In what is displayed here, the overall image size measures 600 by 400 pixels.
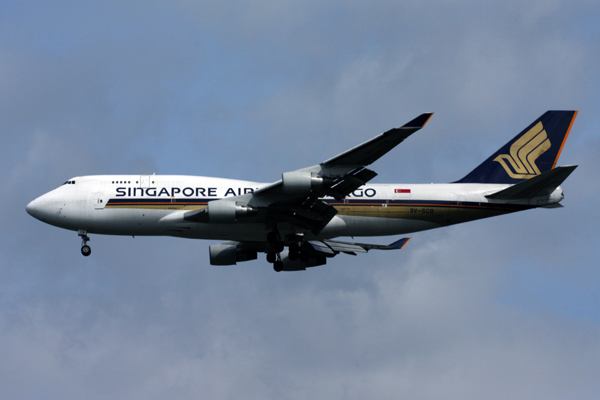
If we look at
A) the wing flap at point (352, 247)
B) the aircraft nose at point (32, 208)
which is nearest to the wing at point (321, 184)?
the wing flap at point (352, 247)

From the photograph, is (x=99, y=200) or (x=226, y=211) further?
(x=99, y=200)

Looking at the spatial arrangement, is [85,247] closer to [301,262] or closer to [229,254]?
[229,254]

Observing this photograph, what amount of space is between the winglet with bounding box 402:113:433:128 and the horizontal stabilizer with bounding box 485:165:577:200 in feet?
37.0

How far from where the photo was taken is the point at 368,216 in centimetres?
4478

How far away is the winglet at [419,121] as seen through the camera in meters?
33.6

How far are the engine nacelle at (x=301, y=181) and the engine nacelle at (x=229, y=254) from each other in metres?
12.4

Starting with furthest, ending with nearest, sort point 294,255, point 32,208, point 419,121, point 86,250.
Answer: point 86,250 < point 32,208 < point 294,255 < point 419,121

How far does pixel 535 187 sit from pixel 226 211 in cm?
1785

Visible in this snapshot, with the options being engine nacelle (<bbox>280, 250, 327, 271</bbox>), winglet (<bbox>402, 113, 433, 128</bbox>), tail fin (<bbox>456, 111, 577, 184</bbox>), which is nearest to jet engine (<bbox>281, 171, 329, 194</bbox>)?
winglet (<bbox>402, 113, 433, 128</bbox>)

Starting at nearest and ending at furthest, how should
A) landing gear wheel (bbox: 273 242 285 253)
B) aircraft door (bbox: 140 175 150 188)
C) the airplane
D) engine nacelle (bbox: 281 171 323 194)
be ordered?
engine nacelle (bbox: 281 171 323 194)
the airplane
landing gear wheel (bbox: 273 242 285 253)
aircraft door (bbox: 140 175 150 188)

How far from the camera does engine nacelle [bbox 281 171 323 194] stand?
3759 centimetres

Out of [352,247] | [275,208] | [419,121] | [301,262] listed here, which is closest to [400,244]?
[352,247]

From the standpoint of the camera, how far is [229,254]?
4916 centimetres

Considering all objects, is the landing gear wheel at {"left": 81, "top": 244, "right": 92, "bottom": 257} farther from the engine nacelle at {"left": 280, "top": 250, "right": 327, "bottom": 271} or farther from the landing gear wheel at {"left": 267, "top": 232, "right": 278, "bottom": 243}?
the engine nacelle at {"left": 280, "top": 250, "right": 327, "bottom": 271}
